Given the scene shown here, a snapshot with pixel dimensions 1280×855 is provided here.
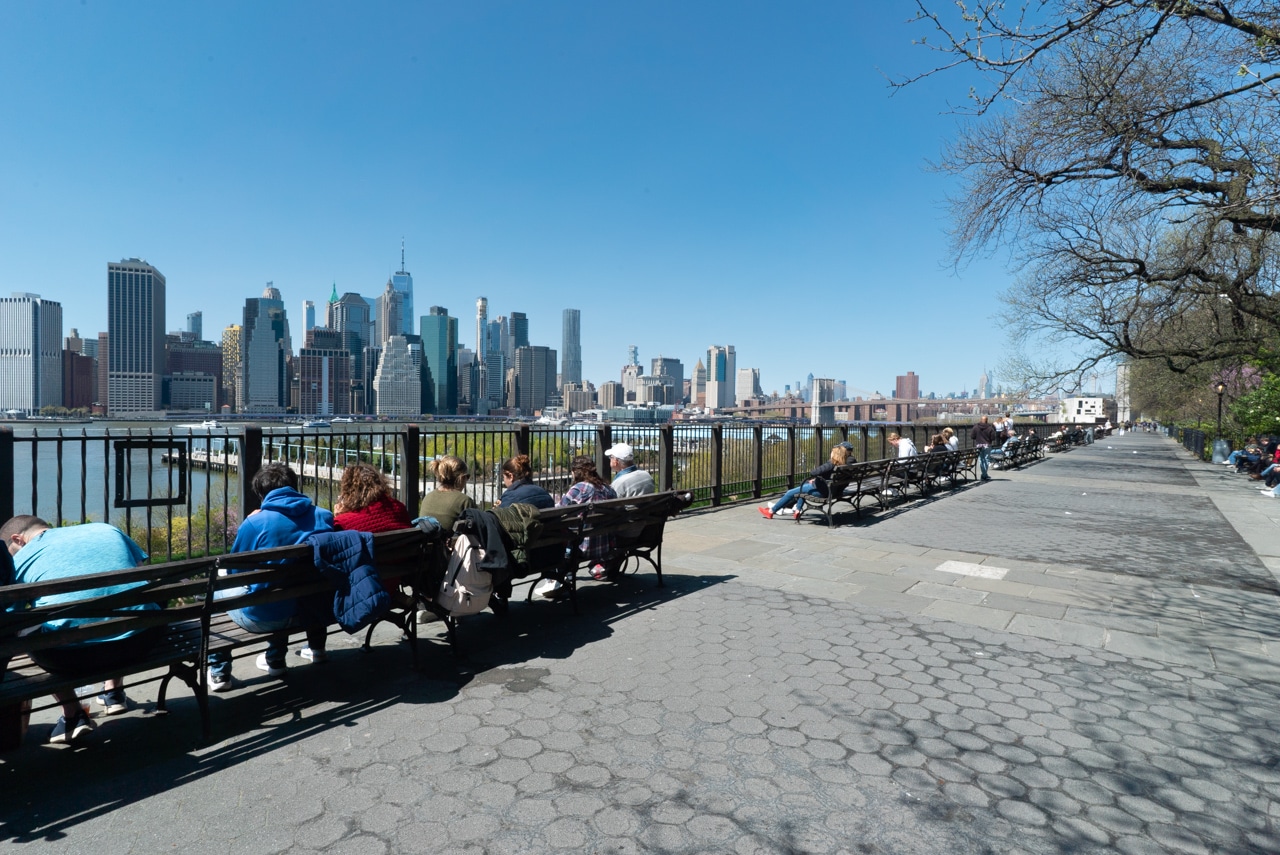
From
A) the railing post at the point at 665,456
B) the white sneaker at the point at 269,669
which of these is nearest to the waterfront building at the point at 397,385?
the railing post at the point at 665,456

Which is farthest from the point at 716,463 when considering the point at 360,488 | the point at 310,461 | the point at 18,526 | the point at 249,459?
the point at 18,526

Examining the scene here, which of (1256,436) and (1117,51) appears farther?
(1256,436)

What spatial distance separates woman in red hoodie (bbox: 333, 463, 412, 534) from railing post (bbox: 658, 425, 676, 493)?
6720 millimetres

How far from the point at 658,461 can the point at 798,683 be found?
24.1 ft

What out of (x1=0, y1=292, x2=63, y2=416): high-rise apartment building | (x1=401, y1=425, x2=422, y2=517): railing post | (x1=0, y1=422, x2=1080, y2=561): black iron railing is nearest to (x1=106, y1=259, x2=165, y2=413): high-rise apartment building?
(x1=0, y1=292, x2=63, y2=416): high-rise apartment building

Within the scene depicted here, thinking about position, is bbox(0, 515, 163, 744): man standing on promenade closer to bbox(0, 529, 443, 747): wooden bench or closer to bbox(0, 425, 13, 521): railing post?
bbox(0, 529, 443, 747): wooden bench

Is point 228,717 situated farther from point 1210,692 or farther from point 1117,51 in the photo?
point 1117,51

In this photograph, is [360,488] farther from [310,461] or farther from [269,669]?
[310,461]

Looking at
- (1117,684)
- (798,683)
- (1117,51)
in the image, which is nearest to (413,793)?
(798,683)

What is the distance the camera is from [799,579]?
23.3 feet

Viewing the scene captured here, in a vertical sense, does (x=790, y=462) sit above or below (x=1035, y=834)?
above

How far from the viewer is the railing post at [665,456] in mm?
11273

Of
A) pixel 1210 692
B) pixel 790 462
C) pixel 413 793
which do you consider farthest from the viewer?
pixel 790 462

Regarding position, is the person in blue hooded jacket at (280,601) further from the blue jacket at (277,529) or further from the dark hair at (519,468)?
the dark hair at (519,468)
